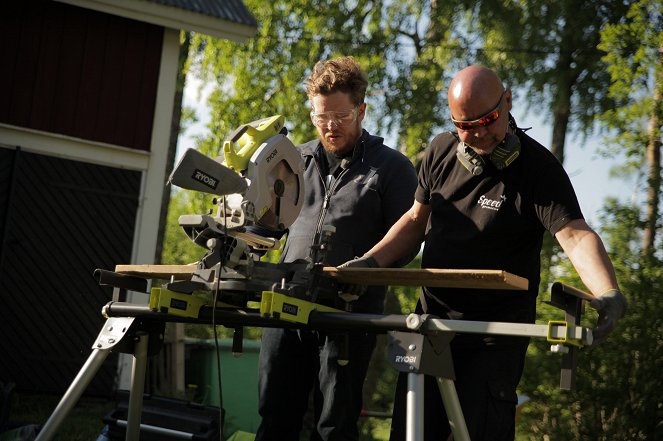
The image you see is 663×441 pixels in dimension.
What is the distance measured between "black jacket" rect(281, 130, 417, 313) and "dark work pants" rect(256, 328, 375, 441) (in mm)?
211

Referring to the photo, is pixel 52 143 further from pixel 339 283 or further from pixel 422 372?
pixel 422 372

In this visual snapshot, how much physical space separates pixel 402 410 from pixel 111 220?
6.15m

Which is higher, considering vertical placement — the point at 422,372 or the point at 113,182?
the point at 113,182

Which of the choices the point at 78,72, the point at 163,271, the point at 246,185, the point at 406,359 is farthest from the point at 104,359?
the point at 78,72

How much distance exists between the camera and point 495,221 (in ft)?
10.9

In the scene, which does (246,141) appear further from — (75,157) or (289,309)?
(75,157)

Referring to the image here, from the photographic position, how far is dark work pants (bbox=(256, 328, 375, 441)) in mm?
3713

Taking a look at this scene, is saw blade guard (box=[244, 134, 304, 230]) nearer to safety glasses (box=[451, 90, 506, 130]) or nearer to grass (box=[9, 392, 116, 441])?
safety glasses (box=[451, 90, 506, 130])

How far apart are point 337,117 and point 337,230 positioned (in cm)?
47

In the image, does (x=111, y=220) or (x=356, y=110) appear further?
(x=111, y=220)

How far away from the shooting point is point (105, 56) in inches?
360

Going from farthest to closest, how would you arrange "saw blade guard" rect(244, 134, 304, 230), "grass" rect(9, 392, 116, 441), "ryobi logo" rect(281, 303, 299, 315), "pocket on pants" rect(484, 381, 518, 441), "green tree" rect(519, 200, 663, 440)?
"green tree" rect(519, 200, 663, 440), "grass" rect(9, 392, 116, 441), "saw blade guard" rect(244, 134, 304, 230), "pocket on pants" rect(484, 381, 518, 441), "ryobi logo" rect(281, 303, 299, 315)

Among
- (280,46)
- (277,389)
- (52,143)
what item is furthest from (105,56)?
(280,46)

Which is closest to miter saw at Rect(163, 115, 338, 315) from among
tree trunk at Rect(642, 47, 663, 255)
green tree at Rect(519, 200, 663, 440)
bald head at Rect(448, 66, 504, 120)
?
bald head at Rect(448, 66, 504, 120)
